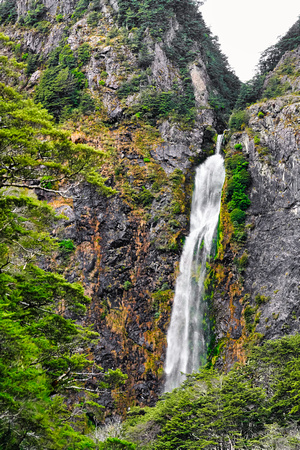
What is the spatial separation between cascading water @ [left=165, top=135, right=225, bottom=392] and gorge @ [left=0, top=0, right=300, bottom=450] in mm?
177

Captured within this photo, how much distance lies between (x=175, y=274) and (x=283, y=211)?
10.8 m

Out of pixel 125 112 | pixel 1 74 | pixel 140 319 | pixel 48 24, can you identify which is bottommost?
pixel 140 319

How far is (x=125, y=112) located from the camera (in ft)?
143

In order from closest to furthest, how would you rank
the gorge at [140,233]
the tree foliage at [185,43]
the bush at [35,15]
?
the gorge at [140,233]
the tree foliage at [185,43]
the bush at [35,15]

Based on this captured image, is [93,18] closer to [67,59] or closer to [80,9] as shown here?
[80,9]

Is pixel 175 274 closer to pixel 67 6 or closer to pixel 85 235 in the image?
pixel 85 235

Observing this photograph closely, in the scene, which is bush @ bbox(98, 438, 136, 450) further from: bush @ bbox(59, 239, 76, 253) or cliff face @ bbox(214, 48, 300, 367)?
bush @ bbox(59, 239, 76, 253)

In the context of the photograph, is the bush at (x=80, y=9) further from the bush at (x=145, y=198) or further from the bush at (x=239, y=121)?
the bush at (x=145, y=198)

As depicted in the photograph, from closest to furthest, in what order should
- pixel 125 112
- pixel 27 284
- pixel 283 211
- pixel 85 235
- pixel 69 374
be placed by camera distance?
pixel 27 284
pixel 69 374
pixel 283 211
pixel 85 235
pixel 125 112

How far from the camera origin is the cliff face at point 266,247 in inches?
1033

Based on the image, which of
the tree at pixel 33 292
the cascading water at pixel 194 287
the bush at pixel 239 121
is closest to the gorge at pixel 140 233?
the tree at pixel 33 292

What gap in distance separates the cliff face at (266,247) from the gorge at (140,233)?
4.8 inches

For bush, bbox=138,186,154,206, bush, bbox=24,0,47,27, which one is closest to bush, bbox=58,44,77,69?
bush, bbox=24,0,47,27

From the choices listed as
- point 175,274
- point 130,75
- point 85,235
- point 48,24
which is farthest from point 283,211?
point 48,24
